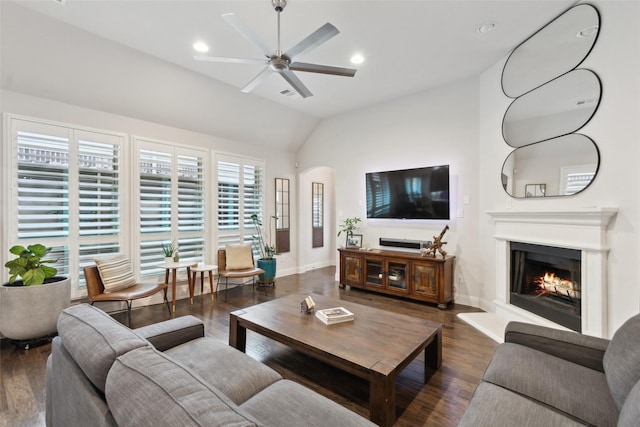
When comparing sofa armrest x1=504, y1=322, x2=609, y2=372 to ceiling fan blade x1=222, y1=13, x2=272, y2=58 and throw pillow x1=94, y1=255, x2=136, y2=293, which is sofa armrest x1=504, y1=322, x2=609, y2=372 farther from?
throw pillow x1=94, y1=255, x2=136, y2=293

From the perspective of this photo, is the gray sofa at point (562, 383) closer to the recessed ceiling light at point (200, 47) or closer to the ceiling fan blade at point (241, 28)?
the ceiling fan blade at point (241, 28)

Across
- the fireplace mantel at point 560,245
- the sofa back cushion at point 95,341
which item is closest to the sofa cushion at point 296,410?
the sofa back cushion at point 95,341

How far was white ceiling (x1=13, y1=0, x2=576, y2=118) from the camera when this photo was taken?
2.56 metres

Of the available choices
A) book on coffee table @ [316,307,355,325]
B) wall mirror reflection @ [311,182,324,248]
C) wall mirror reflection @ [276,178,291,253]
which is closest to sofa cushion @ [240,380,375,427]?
book on coffee table @ [316,307,355,325]

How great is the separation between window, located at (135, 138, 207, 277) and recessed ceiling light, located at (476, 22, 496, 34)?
409cm

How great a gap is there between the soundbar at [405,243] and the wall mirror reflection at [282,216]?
6.95 ft

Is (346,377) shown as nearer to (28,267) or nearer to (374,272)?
(374,272)

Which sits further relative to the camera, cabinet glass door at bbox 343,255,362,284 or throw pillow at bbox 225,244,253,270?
cabinet glass door at bbox 343,255,362,284

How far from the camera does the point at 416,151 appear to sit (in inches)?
180

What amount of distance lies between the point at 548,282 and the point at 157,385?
3680 mm

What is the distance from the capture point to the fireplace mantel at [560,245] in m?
2.38

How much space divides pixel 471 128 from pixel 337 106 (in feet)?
7.43

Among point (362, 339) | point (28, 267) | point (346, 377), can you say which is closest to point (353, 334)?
point (362, 339)

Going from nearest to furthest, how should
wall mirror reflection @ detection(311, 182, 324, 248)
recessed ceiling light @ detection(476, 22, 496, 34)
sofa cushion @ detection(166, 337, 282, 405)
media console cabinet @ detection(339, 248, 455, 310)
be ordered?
sofa cushion @ detection(166, 337, 282, 405)
recessed ceiling light @ detection(476, 22, 496, 34)
media console cabinet @ detection(339, 248, 455, 310)
wall mirror reflection @ detection(311, 182, 324, 248)
